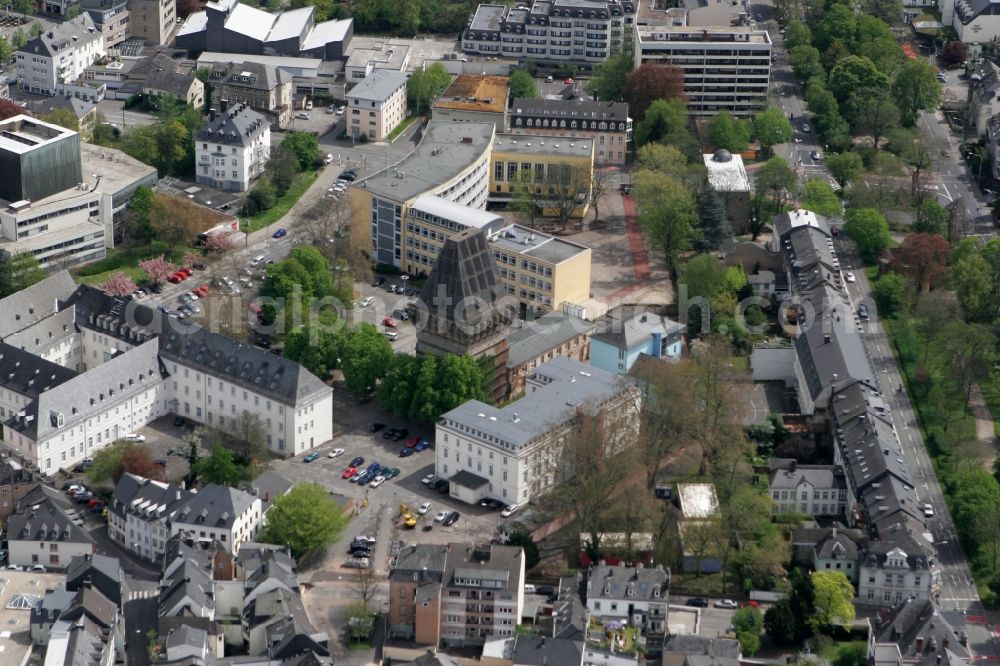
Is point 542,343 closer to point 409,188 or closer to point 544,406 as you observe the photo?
point 544,406

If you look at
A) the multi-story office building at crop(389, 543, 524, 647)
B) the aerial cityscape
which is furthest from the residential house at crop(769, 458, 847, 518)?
the multi-story office building at crop(389, 543, 524, 647)

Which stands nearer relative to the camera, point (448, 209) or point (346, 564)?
point (346, 564)

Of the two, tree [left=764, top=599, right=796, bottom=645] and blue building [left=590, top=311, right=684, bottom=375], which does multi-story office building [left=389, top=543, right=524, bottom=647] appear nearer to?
tree [left=764, top=599, right=796, bottom=645]

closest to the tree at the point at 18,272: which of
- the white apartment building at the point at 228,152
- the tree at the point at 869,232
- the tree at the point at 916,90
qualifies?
the white apartment building at the point at 228,152

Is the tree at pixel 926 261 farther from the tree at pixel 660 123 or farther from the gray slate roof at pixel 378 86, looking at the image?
the gray slate roof at pixel 378 86

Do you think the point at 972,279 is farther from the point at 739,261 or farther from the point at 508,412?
the point at 508,412

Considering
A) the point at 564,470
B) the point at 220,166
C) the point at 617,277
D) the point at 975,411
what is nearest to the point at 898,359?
the point at 975,411
